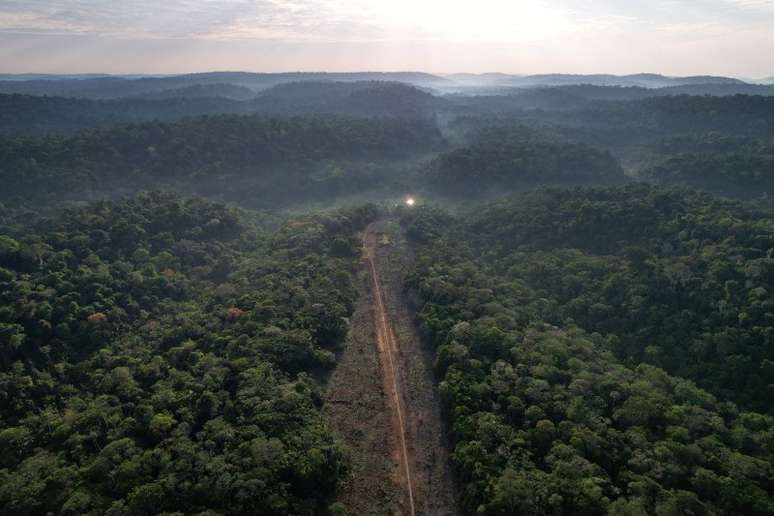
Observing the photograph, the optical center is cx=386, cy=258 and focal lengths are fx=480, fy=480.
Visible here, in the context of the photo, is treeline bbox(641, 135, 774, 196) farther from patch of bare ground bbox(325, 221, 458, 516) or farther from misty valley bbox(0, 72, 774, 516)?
patch of bare ground bbox(325, 221, 458, 516)

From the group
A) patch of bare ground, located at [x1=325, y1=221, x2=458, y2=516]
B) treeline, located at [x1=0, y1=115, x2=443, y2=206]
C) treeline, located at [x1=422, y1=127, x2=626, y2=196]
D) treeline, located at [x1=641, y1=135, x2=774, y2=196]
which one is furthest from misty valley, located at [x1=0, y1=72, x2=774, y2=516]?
treeline, located at [x1=422, y1=127, x2=626, y2=196]

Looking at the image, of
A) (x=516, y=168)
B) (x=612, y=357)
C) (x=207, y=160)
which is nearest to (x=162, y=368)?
(x=612, y=357)

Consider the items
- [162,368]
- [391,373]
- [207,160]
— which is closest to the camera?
[162,368]

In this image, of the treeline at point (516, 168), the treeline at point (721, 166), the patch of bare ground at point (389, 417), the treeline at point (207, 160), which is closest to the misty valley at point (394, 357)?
the patch of bare ground at point (389, 417)

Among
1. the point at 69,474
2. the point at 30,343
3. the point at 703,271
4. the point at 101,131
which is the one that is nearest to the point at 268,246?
the point at 30,343

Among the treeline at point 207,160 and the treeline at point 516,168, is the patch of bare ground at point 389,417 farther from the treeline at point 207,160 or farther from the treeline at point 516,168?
the treeline at point 207,160

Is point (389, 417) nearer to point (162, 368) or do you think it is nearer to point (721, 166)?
point (162, 368)

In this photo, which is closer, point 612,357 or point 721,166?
point 612,357
